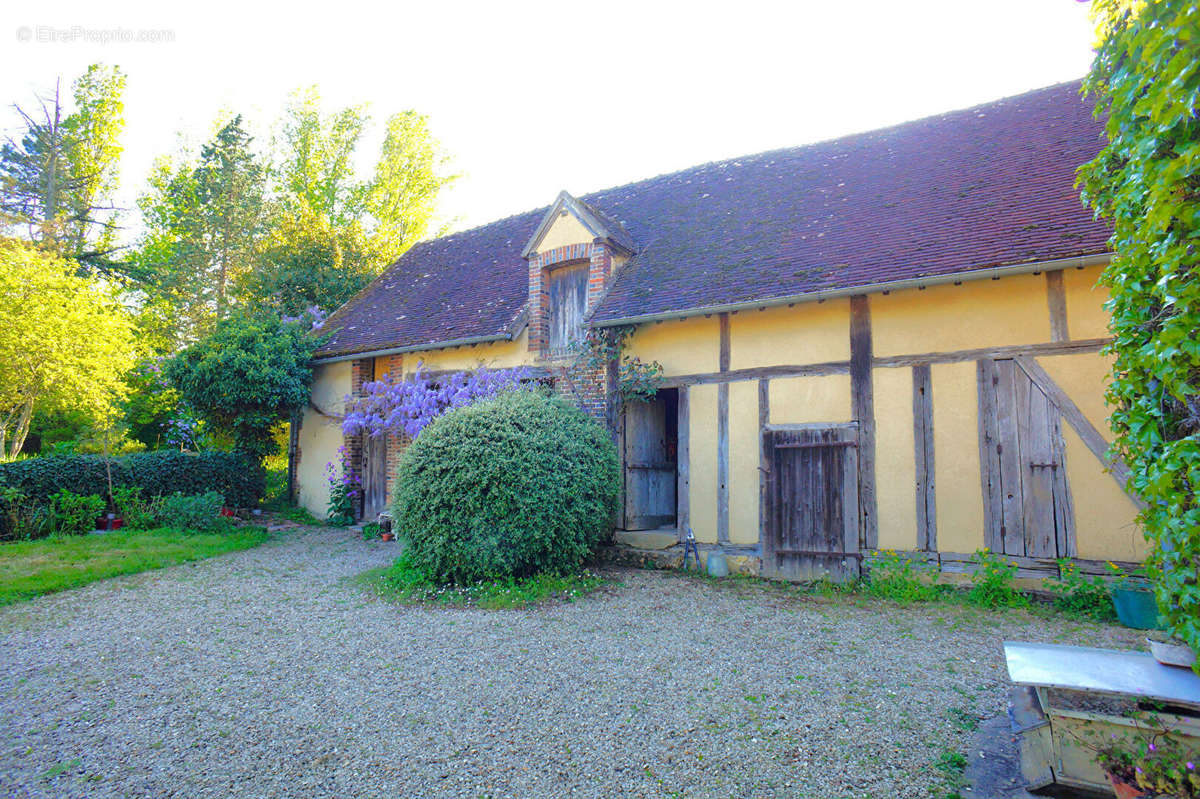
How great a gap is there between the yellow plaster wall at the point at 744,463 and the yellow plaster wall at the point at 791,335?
37 centimetres

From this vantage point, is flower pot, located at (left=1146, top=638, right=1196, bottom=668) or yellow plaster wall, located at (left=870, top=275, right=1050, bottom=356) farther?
yellow plaster wall, located at (left=870, top=275, right=1050, bottom=356)

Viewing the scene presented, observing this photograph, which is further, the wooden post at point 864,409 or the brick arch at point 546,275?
the brick arch at point 546,275

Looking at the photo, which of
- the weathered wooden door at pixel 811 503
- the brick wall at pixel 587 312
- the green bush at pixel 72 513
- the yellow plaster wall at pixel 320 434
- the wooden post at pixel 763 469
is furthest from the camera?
the yellow plaster wall at pixel 320 434

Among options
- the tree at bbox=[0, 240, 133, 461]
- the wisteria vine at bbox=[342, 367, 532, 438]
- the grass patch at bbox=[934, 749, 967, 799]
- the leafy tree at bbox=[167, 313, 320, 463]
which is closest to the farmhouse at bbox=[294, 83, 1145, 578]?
the wisteria vine at bbox=[342, 367, 532, 438]

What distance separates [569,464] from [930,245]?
15.4 ft

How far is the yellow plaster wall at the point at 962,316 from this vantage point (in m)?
6.30

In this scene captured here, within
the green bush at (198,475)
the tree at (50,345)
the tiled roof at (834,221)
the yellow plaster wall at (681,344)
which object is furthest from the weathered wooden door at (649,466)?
the tree at (50,345)

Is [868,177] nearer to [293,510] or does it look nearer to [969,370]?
[969,370]

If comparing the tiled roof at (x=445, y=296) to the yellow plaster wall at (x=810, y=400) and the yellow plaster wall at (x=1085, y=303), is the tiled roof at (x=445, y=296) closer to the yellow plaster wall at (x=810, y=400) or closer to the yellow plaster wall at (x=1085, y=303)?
the yellow plaster wall at (x=810, y=400)

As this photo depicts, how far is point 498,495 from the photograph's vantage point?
682 centimetres

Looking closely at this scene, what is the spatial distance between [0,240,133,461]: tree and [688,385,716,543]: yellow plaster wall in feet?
48.4

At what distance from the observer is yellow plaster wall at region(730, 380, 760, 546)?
7684 millimetres

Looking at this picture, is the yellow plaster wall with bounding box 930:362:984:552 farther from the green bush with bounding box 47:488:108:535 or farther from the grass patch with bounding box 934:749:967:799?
the green bush with bounding box 47:488:108:535

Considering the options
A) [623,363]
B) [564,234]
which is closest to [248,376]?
[564,234]
